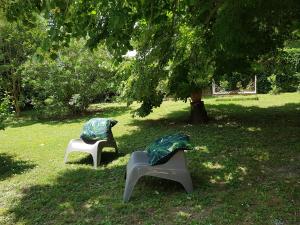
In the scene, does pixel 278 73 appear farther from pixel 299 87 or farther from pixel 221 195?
pixel 221 195

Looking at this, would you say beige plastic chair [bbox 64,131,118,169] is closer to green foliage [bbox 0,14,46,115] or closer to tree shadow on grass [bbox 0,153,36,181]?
tree shadow on grass [bbox 0,153,36,181]

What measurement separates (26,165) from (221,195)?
176 inches

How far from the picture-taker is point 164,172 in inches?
Answer: 205

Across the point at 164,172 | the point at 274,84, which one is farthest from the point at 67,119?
the point at 164,172

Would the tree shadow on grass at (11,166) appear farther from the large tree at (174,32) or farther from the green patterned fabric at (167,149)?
the green patterned fabric at (167,149)

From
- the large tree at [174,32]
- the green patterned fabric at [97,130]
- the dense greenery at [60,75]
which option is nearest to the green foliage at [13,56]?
the dense greenery at [60,75]

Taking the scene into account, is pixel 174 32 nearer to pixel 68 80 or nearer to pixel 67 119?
pixel 67 119

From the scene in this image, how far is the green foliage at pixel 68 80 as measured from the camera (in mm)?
16312

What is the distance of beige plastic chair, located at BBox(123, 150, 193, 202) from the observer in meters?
5.18

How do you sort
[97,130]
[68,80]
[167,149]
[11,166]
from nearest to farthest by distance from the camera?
[167,149] < [97,130] < [11,166] < [68,80]

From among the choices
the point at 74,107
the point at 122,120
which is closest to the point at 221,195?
the point at 122,120

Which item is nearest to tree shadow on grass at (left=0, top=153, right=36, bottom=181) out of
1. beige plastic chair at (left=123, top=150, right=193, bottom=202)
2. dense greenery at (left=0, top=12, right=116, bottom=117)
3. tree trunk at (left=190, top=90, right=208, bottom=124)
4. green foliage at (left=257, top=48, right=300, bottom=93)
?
beige plastic chair at (left=123, top=150, right=193, bottom=202)

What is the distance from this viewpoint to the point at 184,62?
10.3 meters

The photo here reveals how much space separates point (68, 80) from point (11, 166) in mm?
8929
